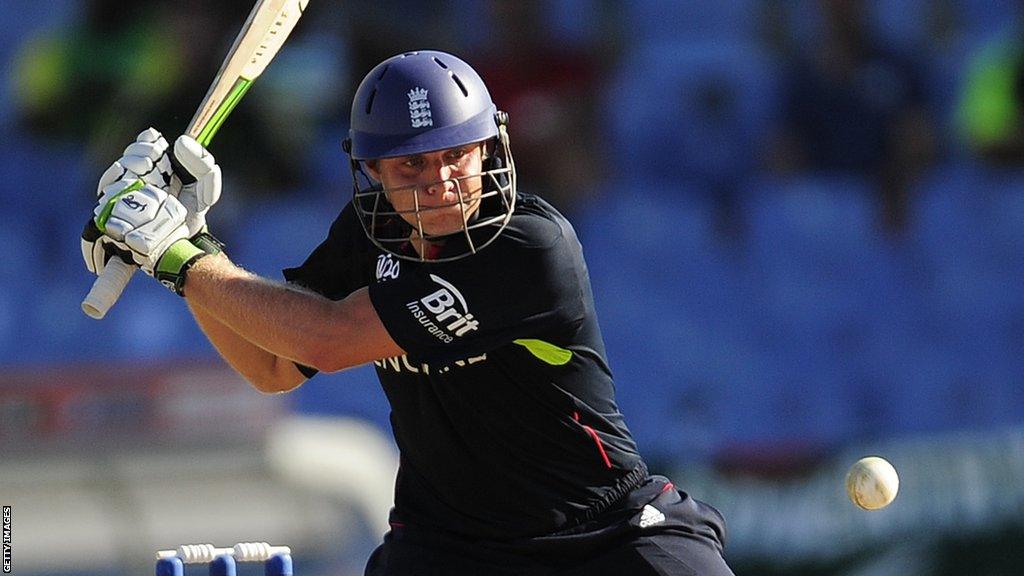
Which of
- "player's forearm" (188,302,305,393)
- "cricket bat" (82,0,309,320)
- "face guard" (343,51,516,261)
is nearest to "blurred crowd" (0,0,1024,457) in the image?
"cricket bat" (82,0,309,320)

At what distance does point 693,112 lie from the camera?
9.40 metres

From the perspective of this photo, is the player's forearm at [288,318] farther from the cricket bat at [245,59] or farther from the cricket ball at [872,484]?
the cricket ball at [872,484]

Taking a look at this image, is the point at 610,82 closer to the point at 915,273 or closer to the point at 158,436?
the point at 915,273

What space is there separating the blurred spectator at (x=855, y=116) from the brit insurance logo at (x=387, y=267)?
5.94 meters

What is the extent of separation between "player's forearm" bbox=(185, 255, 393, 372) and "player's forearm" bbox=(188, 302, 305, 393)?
0.31 meters

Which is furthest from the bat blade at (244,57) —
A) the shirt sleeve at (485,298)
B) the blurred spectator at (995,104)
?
the blurred spectator at (995,104)

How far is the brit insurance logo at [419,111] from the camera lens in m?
3.48

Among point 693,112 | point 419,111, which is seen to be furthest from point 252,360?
point 693,112

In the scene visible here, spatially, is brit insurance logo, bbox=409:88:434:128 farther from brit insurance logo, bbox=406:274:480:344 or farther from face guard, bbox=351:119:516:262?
brit insurance logo, bbox=406:274:480:344

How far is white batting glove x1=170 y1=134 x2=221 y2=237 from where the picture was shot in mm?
3711

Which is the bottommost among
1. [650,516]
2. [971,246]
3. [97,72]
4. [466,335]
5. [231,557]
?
[971,246]

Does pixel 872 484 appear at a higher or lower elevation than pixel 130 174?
lower

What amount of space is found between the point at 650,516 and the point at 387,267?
81 centimetres

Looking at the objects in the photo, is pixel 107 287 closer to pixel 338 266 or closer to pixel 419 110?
pixel 338 266
